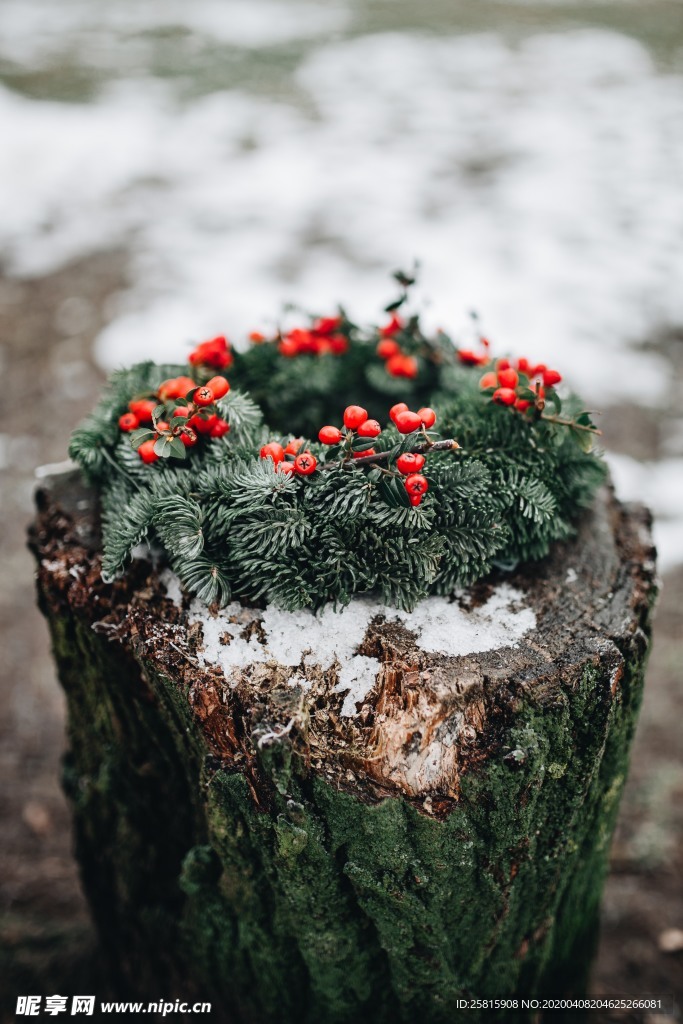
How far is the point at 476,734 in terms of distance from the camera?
4.91 feet

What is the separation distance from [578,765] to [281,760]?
2.17 ft

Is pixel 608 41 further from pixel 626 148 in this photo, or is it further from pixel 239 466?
pixel 239 466

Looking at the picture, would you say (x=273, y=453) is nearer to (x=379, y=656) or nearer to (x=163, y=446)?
(x=163, y=446)

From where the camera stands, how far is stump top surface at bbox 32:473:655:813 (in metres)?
1.47

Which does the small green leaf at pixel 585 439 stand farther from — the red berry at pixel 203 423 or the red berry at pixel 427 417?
the red berry at pixel 203 423

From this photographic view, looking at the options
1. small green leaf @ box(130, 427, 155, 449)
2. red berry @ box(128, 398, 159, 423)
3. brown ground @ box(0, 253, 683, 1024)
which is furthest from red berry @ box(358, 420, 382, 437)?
brown ground @ box(0, 253, 683, 1024)

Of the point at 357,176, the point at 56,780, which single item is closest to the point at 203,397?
the point at 56,780

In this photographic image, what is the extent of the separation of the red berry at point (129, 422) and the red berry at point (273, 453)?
383mm

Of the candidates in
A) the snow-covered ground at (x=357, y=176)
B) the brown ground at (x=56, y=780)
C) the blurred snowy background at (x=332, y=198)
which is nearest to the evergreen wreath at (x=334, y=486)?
→ the brown ground at (x=56, y=780)

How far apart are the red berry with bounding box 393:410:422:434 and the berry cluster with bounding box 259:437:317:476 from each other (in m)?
0.20

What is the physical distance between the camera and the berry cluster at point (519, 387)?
1.78 meters

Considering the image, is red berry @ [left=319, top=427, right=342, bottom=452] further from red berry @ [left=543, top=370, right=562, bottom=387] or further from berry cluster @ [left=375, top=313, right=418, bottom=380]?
berry cluster @ [left=375, top=313, right=418, bottom=380]

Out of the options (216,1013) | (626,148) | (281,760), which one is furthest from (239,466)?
(626,148)

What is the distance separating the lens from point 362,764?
4.78 ft
